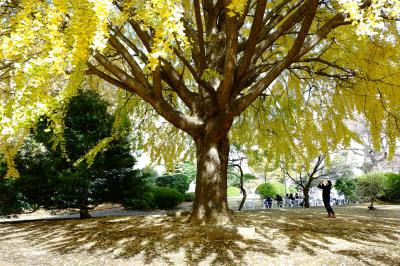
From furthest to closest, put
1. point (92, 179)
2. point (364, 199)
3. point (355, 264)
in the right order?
1. point (364, 199)
2. point (92, 179)
3. point (355, 264)

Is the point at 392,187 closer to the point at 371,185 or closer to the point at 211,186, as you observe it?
the point at 371,185

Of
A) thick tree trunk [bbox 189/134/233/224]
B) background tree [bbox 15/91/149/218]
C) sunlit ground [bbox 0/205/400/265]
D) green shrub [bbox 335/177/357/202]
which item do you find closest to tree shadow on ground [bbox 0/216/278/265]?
sunlit ground [bbox 0/205/400/265]

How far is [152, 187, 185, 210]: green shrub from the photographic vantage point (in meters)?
16.7

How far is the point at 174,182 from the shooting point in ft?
71.9

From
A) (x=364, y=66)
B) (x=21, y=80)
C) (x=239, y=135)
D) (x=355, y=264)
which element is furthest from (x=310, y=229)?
(x=21, y=80)

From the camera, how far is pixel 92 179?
1066 centimetres

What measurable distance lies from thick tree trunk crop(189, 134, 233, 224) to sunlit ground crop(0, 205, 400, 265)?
1.23 feet

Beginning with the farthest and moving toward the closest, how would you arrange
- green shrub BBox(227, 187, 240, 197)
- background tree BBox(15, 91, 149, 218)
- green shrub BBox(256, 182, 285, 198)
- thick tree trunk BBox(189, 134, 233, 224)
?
green shrub BBox(227, 187, 240, 197), green shrub BBox(256, 182, 285, 198), background tree BBox(15, 91, 149, 218), thick tree trunk BBox(189, 134, 233, 224)

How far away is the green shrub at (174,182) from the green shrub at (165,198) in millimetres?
4153

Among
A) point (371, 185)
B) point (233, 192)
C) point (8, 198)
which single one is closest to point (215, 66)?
point (8, 198)

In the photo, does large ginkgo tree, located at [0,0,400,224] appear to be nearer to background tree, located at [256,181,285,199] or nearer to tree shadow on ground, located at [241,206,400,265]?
tree shadow on ground, located at [241,206,400,265]

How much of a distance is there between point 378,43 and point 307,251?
17.5 ft

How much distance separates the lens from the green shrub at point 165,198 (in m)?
16.7

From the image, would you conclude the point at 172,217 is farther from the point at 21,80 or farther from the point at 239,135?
the point at 21,80
